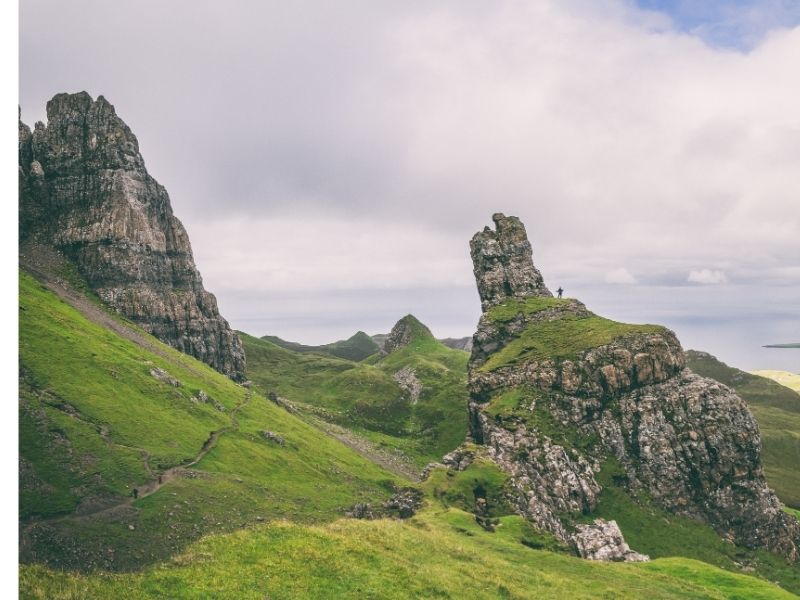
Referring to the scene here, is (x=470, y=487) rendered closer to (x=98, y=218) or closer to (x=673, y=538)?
(x=673, y=538)

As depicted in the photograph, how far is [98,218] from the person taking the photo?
18888 cm

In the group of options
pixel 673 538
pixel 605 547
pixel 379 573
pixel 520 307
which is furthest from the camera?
pixel 520 307

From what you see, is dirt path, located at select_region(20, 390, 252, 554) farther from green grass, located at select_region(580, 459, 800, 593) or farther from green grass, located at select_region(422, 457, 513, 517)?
green grass, located at select_region(580, 459, 800, 593)

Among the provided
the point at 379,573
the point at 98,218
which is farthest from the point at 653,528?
the point at 98,218

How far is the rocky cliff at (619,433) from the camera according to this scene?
102062 mm

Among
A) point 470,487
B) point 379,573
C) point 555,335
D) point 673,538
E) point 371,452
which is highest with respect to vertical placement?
point 555,335

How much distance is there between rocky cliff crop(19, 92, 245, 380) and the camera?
18275 cm

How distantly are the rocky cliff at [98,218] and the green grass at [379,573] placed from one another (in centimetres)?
16058

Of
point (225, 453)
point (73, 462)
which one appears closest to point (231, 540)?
point (73, 462)

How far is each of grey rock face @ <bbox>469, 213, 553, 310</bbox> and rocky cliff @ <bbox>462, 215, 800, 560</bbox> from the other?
3539 centimetres

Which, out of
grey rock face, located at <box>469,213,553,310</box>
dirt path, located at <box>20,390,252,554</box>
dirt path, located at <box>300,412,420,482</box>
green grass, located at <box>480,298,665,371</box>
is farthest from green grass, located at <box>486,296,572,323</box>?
dirt path, located at <box>20,390,252,554</box>

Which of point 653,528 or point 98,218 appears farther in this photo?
point 98,218

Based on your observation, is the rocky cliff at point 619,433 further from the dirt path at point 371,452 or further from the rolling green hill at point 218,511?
the dirt path at point 371,452

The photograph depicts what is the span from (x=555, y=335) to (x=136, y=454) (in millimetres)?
109049
